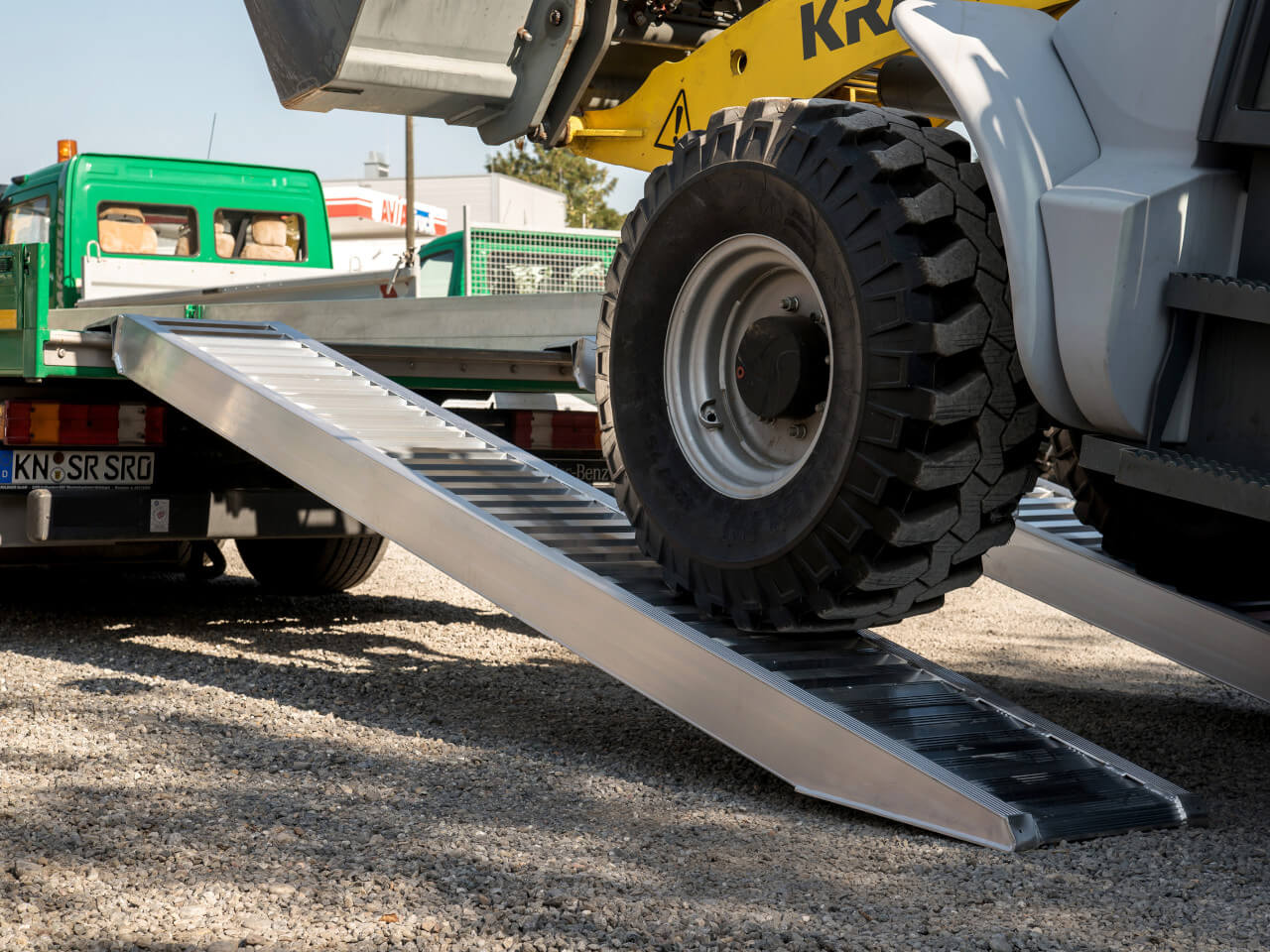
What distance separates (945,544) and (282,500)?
3214mm

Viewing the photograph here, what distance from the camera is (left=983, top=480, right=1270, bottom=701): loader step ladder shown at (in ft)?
14.0

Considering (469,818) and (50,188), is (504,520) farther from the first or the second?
(50,188)

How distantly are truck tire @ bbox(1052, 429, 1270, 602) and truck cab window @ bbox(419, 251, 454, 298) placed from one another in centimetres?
895

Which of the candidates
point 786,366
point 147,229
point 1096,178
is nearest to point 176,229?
point 147,229

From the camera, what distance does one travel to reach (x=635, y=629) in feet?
12.5

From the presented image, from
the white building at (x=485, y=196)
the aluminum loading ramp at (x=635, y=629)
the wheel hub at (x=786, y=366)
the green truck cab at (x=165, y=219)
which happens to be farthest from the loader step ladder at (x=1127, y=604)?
the white building at (x=485, y=196)

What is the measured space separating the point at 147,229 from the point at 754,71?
619cm

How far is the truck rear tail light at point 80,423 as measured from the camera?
5.40 m

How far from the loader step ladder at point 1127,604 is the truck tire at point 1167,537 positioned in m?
0.06

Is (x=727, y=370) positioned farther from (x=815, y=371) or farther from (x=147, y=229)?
(x=147, y=229)

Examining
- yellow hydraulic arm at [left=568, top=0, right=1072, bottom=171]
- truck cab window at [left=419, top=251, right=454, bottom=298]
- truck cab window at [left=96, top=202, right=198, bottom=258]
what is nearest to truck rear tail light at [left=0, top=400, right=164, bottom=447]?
yellow hydraulic arm at [left=568, top=0, right=1072, bottom=171]

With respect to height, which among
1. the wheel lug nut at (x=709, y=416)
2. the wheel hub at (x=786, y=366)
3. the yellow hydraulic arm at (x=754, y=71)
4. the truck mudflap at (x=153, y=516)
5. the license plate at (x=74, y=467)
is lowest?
the truck mudflap at (x=153, y=516)

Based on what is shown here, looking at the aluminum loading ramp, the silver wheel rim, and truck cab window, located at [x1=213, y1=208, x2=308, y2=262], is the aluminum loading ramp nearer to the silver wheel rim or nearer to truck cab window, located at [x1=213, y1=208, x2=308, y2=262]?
the silver wheel rim

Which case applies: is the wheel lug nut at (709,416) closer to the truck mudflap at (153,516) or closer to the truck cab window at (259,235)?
the truck mudflap at (153,516)
